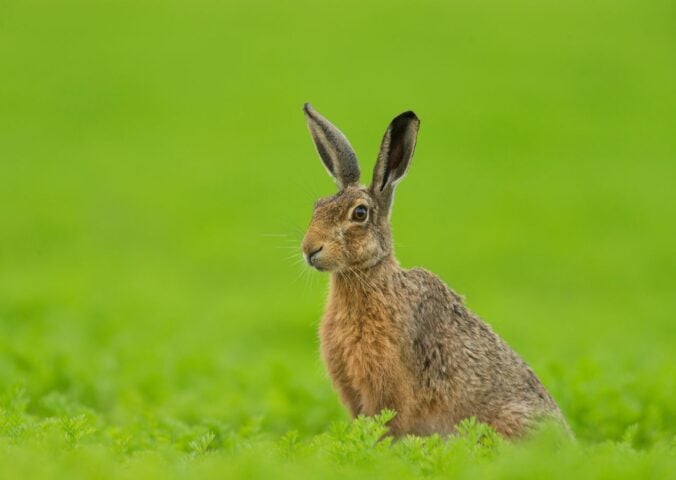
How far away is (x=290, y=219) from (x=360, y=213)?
1567 centimetres

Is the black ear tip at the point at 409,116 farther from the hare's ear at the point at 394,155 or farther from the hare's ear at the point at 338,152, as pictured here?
the hare's ear at the point at 338,152

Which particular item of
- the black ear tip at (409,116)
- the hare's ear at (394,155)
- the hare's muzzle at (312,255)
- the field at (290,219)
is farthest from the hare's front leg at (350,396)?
the black ear tip at (409,116)

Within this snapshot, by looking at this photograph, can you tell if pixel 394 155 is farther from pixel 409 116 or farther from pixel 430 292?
pixel 430 292

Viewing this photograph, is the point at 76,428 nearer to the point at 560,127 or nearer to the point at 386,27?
the point at 560,127

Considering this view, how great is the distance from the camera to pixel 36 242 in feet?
87.7

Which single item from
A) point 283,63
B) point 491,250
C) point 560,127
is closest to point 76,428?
point 491,250

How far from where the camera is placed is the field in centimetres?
854

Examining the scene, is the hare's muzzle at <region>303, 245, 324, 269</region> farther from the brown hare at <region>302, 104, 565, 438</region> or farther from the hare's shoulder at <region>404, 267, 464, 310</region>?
the hare's shoulder at <region>404, 267, 464, 310</region>

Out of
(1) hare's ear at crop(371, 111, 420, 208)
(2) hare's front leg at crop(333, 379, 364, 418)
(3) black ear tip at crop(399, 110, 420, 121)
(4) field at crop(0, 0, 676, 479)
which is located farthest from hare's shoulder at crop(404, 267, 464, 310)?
(3) black ear tip at crop(399, 110, 420, 121)

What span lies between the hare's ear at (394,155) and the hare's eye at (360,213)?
0.22m

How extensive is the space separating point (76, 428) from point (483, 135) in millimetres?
28380

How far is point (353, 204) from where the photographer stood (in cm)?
870

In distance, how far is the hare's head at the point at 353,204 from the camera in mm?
8508

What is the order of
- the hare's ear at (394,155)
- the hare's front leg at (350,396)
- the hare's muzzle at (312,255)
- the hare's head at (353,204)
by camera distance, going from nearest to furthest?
the hare's muzzle at (312,255) → the hare's head at (353,204) → the hare's front leg at (350,396) → the hare's ear at (394,155)
